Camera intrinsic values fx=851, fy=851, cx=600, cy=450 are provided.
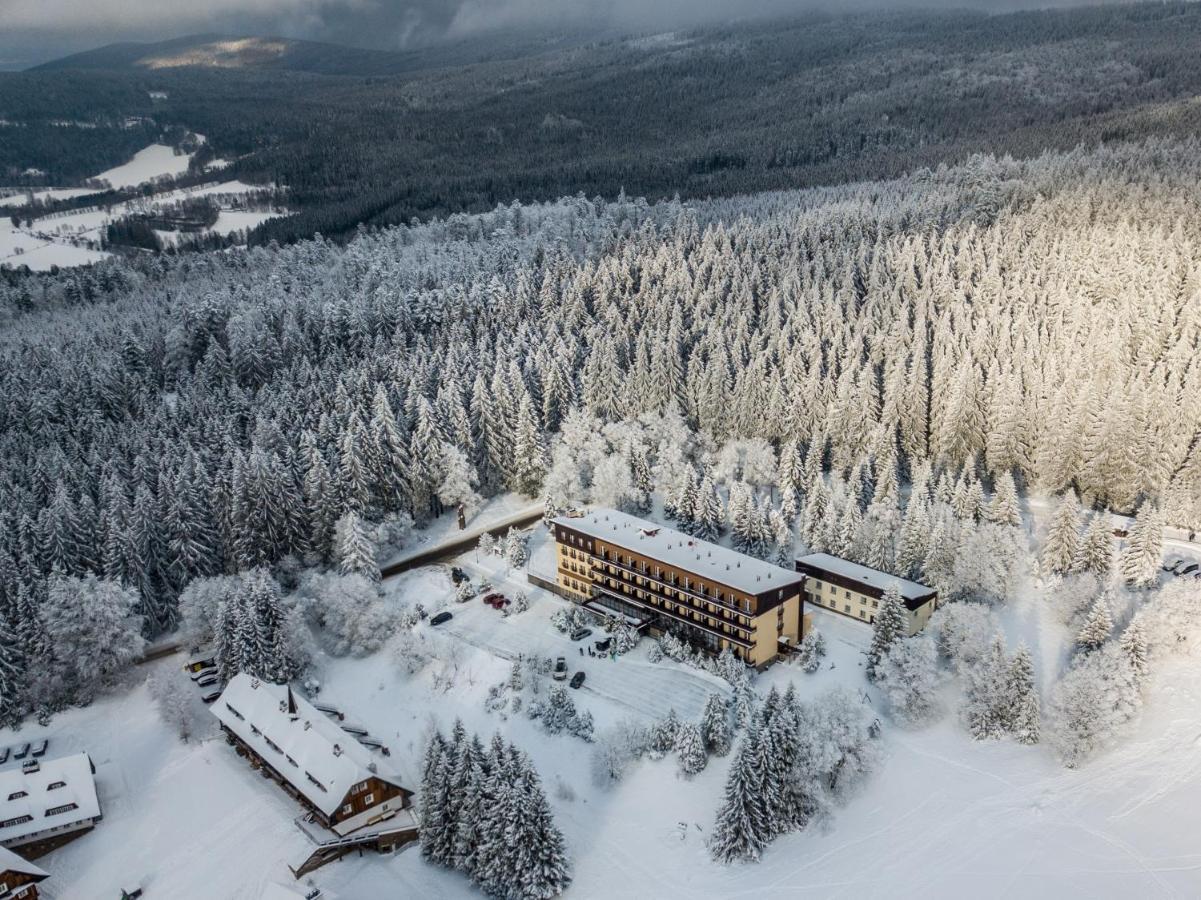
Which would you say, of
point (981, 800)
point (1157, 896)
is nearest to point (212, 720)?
point (981, 800)

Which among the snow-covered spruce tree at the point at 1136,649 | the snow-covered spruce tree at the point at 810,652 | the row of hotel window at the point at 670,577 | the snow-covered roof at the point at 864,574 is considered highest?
the row of hotel window at the point at 670,577

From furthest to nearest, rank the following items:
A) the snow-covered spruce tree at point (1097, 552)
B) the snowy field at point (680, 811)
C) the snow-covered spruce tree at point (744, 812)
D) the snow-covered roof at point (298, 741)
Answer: the snow-covered spruce tree at point (1097, 552)
the snow-covered roof at point (298, 741)
the snow-covered spruce tree at point (744, 812)
the snowy field at point (680, 811)

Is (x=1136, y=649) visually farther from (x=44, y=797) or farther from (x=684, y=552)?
(x=44, y=797)

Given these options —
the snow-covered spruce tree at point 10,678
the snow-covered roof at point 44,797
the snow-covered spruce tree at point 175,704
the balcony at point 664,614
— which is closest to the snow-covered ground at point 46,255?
the snow-covered spruce tree at point 10,678

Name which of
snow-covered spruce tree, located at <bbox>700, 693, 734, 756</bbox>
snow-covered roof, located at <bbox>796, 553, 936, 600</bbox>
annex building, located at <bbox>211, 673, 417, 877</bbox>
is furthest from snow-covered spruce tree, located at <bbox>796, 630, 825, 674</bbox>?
annex building, located at <bbox>211, 673, 417, 877</bbox>

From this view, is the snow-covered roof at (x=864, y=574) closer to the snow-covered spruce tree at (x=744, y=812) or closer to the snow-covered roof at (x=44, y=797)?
the snow-covered spruce tree at (x=744, y=812)

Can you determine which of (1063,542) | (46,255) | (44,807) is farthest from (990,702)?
(46,255)
